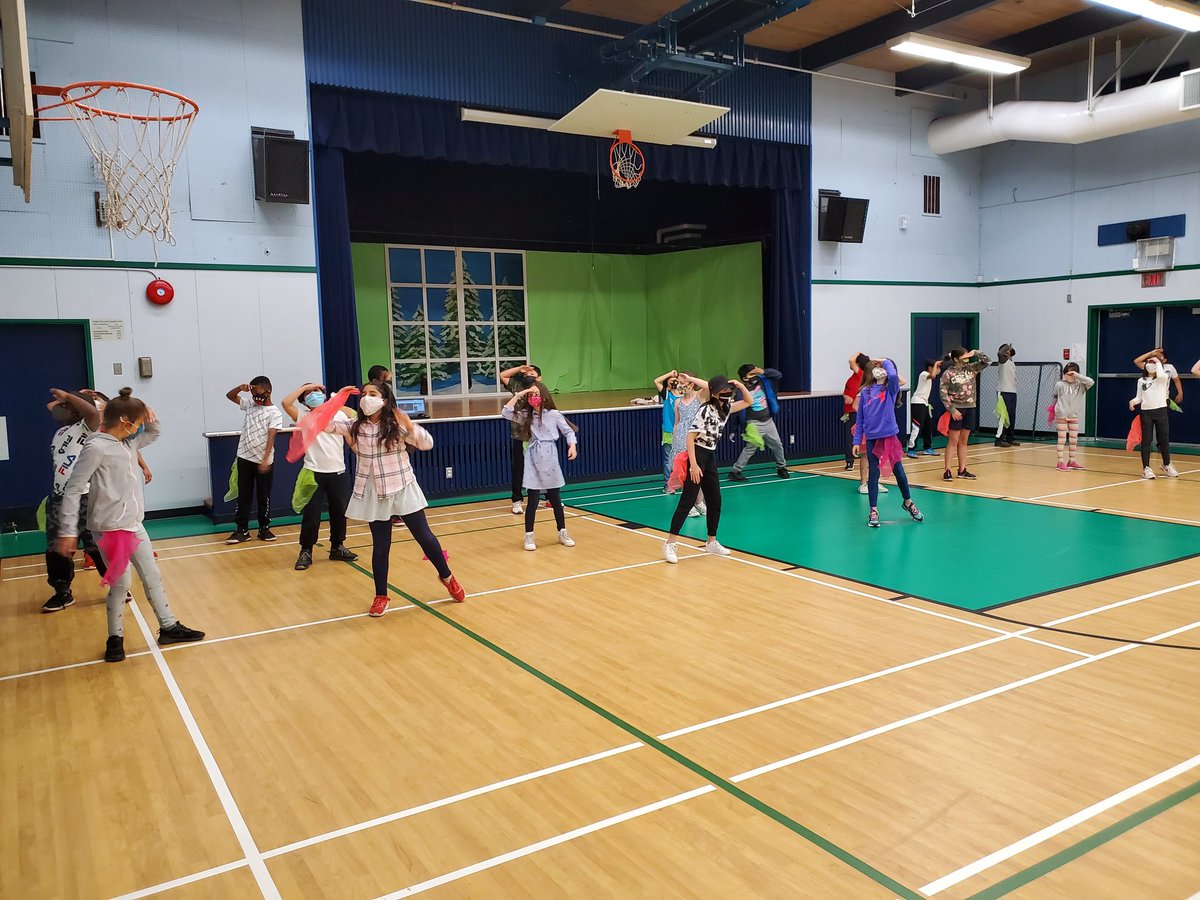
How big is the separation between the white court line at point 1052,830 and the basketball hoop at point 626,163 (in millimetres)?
10034

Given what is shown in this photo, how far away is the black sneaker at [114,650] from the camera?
5.59 metres

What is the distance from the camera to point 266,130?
1054 cm

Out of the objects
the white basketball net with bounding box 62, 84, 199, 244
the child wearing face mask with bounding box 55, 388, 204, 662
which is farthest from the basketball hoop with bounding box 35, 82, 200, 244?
the child wearing face mask with bounding box 55, 388, 204, 662

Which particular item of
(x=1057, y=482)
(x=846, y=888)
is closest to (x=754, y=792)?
(x=846, y=888)

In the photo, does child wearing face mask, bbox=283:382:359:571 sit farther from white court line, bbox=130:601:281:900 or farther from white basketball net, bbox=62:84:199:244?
white basketball net, bbox=62:84:199:244

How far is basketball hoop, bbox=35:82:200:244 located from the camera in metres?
9.49

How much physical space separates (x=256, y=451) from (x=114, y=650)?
361cm

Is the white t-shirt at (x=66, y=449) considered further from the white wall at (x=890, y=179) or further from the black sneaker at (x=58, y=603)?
the white wall at (x=890, y=179)

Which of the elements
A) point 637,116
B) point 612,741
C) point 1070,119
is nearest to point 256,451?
point 612,741

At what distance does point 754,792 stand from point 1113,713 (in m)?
2.10

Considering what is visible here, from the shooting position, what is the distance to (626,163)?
12508mm

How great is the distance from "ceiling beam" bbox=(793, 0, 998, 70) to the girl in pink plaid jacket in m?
10.3

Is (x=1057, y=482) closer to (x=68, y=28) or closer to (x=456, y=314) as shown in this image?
(x=456, y=314)

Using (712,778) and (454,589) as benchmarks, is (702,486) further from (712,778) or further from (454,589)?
(712,778)
